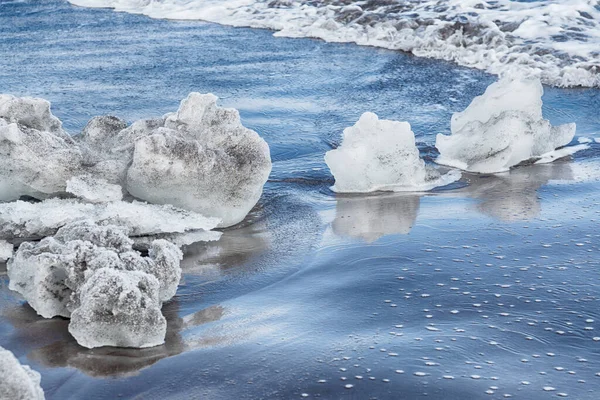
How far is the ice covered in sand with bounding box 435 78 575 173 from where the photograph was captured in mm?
5348

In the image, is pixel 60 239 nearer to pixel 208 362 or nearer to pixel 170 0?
pixel 208 362

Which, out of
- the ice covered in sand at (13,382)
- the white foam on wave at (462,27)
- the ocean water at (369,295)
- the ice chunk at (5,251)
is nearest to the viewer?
the ice covered in sand at (13,382)

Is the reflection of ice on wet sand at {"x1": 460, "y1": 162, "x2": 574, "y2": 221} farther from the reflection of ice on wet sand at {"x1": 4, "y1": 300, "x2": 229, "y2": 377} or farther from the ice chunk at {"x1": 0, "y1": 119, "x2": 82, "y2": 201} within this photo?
the ice chunk at {"x1": 0, "y1": 119, "x2": 82, "y2": 201}

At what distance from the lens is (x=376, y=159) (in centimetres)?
490

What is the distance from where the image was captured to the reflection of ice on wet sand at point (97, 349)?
114 inches

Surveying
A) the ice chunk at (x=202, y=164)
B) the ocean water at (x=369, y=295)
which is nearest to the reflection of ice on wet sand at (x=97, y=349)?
the ocean water at (x=369, y=295)

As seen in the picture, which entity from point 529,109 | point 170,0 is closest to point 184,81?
point 529,109

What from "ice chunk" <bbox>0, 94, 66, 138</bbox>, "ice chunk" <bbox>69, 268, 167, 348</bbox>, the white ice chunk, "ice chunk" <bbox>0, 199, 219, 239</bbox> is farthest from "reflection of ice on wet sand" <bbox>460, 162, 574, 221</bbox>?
"ice chunk" <bbox>0, 94, 66, 138</bbox>

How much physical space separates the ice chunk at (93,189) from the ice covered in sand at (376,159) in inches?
48.5

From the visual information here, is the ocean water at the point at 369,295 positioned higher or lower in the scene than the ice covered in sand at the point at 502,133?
lower

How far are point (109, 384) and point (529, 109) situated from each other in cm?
369

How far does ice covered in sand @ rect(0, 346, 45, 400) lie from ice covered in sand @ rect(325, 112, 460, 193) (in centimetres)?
277

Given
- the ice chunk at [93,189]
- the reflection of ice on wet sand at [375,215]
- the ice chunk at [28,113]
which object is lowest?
the reflection of ice on wet sand at [375,215]

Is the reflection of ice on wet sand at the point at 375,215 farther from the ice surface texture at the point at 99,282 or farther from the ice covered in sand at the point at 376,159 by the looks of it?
the ice surface texture at the point at 99,282
